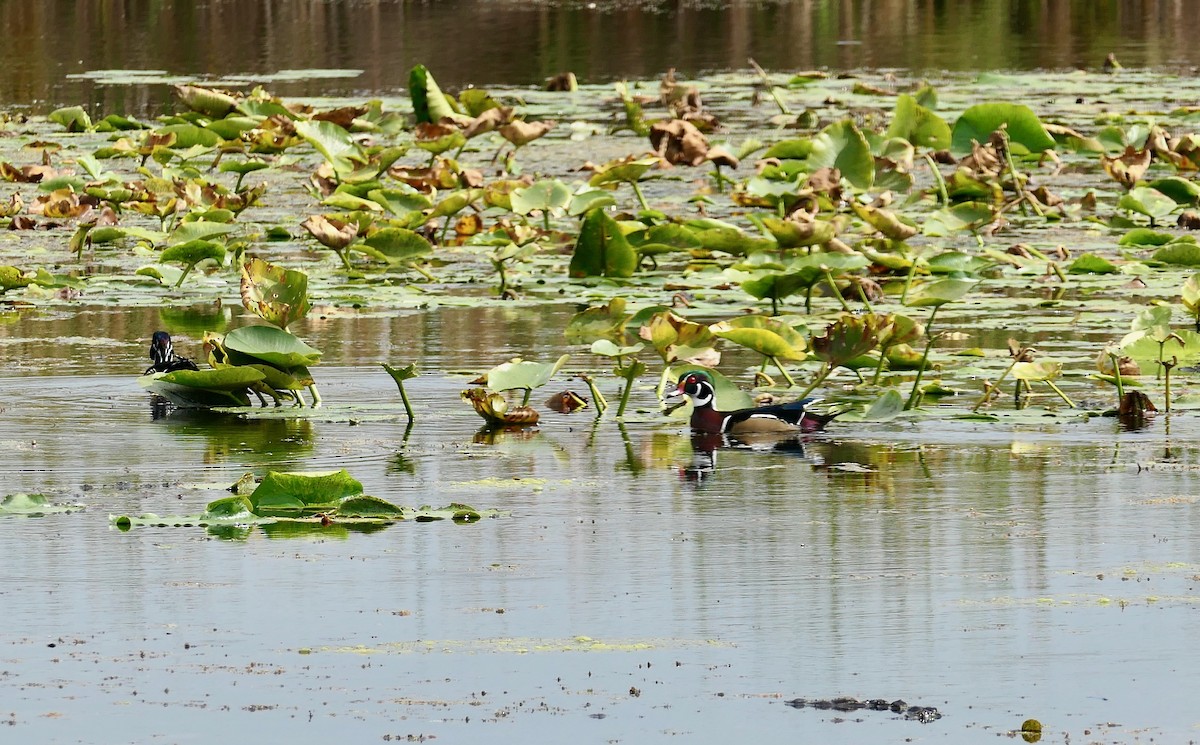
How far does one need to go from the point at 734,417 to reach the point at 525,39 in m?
21.0

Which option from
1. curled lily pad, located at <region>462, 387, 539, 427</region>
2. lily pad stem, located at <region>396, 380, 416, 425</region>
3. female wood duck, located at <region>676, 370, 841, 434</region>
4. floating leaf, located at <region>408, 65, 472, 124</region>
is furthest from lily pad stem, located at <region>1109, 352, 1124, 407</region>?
floating leaf, located at <region>408, 65, 472, 124</region>

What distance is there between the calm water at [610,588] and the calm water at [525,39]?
13.5 metres

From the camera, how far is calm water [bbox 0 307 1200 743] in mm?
4148

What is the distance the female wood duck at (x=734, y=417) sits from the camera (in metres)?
7.04

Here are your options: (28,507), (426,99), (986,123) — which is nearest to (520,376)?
(28,507)

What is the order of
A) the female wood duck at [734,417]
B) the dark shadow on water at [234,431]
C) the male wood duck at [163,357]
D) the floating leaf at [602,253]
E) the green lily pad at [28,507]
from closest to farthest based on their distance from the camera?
the green lily pad at [28,507] → the dark shadow on water at [234,431] → the female wood duck at [734,417] → the male wood duck at [163,357] → the floating leaf at [602,253]

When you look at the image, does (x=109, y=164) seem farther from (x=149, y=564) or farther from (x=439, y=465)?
(x=149, y=564)

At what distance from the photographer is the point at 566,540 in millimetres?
5523

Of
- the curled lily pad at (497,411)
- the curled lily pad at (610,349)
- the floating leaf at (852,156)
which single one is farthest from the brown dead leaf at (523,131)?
the curled lily pad at (497,411)

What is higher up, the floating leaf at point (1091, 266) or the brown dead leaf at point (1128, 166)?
the brown dead leaf at point (1128, 166)

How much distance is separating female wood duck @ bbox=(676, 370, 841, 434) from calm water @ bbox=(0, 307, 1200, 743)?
4.5 inches

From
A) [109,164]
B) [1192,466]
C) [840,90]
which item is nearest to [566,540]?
[1192,466]

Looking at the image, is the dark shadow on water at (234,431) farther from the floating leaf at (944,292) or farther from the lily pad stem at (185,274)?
the lily pad stem at (185,274)

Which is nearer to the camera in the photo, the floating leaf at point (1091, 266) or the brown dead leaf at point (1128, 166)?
the floating leaf at point (1091, 266)
